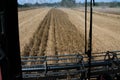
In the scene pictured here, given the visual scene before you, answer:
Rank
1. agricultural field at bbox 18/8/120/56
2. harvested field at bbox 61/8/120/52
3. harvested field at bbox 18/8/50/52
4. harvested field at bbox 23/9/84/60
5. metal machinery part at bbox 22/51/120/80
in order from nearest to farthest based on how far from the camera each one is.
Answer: metal machinery part at bbox 22/51/120/80 → harvested field at bbox 23/9/84/60 → agricultural field at bbox 18/8/120/56 → harvested field at bbox 61/8/120/52 → harvested field at bbox 18/8/50/52

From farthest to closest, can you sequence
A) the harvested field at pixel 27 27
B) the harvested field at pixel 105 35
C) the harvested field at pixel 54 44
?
the harvested field at pixel 27 27 → the harvested field at pixel 105 35 → the harvested field at pixel 54 44

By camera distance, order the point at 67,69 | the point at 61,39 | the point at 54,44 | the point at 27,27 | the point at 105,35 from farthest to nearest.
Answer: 1. the point at 27,27
2. the point at 105,35
3. the point at 61,39
4. the point at 54,44
5. the point at 67,69

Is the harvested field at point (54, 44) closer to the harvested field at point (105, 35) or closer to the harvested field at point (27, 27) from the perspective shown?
the harvested field at point (27, 27)

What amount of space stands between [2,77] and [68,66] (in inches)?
131

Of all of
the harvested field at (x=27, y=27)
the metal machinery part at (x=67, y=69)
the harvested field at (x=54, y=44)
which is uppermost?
the metal machinery part at (x=67, y=69)

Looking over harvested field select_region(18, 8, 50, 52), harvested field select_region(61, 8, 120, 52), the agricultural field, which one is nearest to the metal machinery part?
the agricultural field

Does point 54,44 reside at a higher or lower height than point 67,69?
lower

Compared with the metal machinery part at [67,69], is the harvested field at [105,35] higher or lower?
lower

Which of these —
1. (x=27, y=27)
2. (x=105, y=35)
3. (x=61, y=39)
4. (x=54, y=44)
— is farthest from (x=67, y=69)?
(x=27, y=27)

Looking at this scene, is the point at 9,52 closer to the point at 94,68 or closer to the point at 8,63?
the point at 8,63

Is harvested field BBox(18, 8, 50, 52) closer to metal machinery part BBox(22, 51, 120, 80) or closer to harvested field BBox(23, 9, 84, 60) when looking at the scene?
harvested field BBox(23, 9, 84, 60)

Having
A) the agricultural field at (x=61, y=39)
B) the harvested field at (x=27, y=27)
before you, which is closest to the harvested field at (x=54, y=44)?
the agricultural field at (x=61, y=39)

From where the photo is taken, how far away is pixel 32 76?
4.55 meters

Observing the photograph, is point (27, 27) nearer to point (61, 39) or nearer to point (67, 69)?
point (61, 39)
